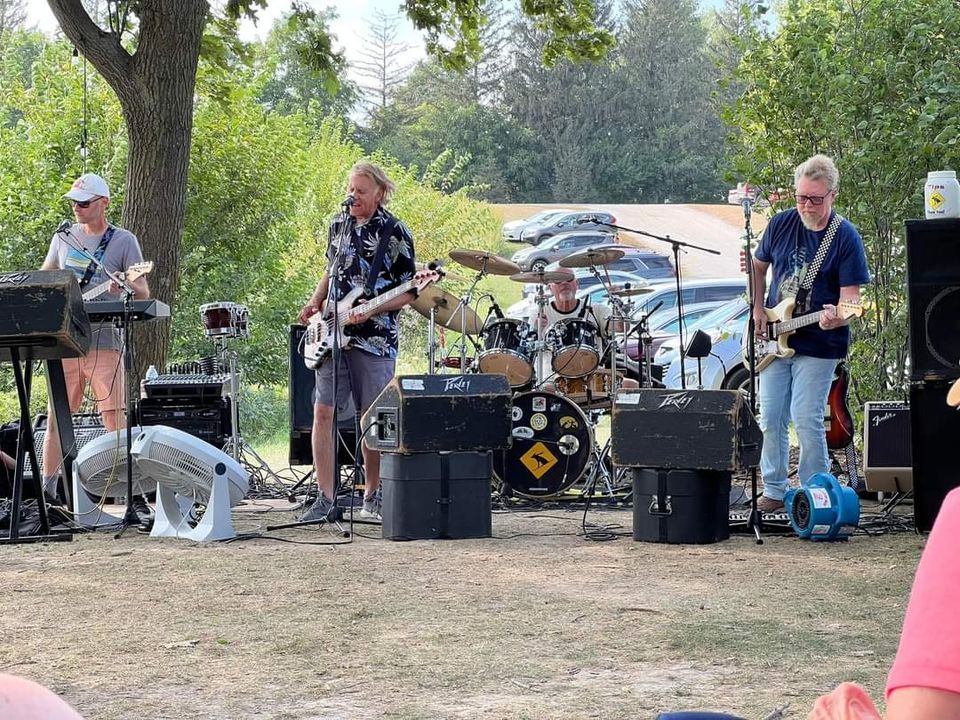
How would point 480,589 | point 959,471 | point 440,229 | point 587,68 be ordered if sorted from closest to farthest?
point 480,589 → point 959,471 → point 440,229 → point 587,68

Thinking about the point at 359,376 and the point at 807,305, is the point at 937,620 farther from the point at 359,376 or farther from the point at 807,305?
the point at 359,376

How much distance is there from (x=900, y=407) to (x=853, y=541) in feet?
6.48

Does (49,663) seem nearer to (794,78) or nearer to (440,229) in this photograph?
→ (794,78)

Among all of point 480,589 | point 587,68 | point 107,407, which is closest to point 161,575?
point 480,589

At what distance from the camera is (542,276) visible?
31.8ft

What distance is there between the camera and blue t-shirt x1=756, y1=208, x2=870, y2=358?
698 cm

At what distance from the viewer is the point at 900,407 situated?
28.0 ft

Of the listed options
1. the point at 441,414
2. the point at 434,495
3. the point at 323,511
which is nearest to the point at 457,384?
the point at 441,414

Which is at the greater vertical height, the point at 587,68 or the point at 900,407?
the point at 587,68

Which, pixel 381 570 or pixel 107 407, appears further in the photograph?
pixel 107 407

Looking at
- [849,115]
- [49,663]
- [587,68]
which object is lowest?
[49,663]

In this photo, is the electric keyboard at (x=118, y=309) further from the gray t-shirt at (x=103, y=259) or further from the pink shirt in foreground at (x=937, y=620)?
the pink shirt in foreground at (x=937, y=620)

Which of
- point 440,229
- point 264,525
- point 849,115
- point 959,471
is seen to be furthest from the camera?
point 440,229

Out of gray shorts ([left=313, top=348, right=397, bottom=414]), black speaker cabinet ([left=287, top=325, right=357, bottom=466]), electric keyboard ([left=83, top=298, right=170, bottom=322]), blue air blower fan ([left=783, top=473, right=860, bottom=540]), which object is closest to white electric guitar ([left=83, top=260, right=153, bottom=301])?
electric keyboard ([left=83, top=298, right=170, bottom=322])
